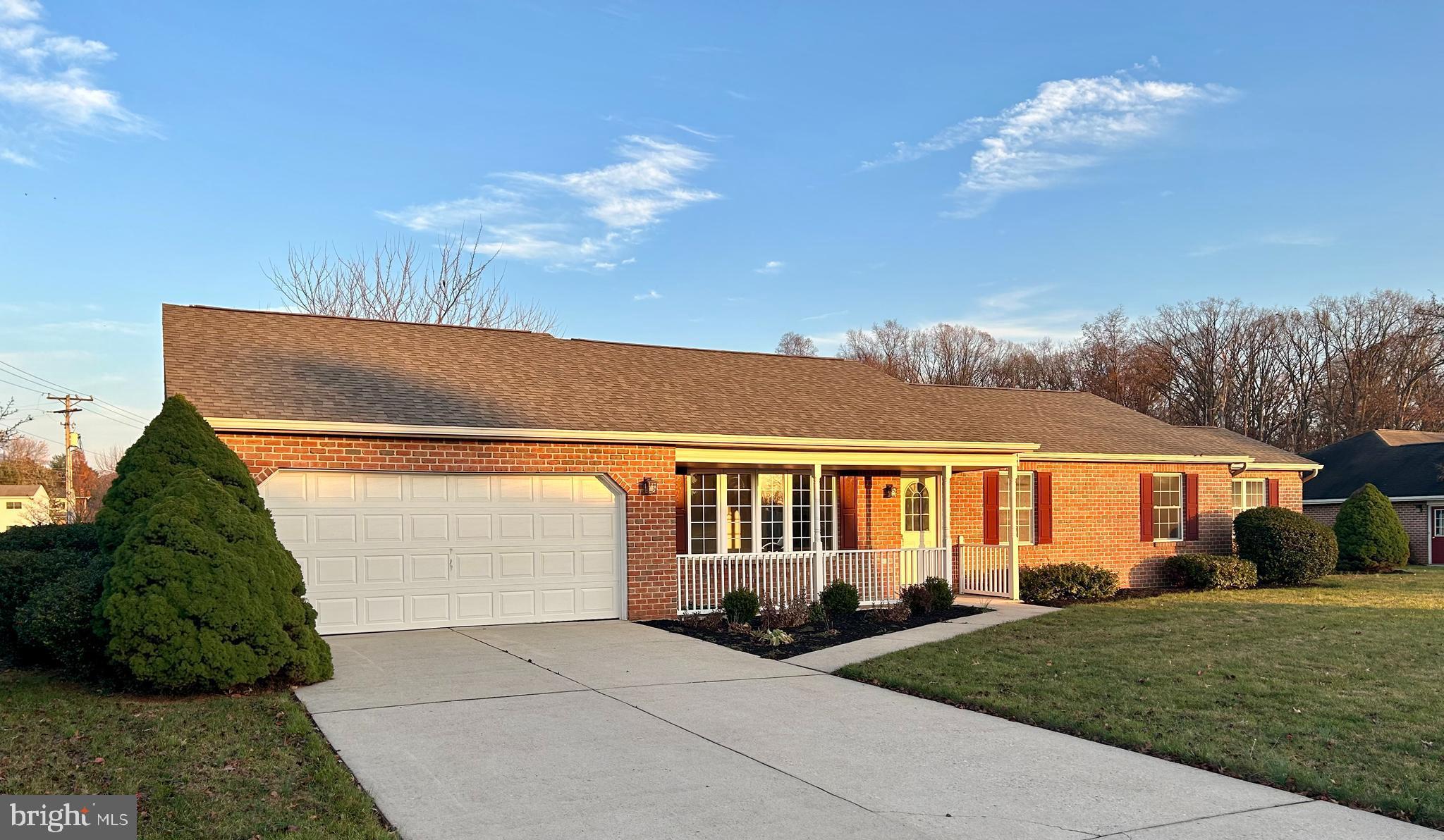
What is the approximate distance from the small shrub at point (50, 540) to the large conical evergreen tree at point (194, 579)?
85.0 inches

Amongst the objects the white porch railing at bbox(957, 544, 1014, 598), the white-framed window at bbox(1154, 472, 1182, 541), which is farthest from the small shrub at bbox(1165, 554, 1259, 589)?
the white porch railing at bbox(957, 544, 1014, 598)

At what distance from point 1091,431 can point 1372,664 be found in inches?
439

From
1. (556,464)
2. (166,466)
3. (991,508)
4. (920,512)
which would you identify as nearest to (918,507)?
(920,512)

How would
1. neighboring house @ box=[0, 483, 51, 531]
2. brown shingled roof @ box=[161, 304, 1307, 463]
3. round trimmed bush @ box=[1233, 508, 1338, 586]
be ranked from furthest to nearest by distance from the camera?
neighboring house @ box=[0, 483, 51, 531]
round trimmed bush @ box=[1233, 508, 1338, 586]
brown shingled roof @ box=[161, 304, 1307, 463]

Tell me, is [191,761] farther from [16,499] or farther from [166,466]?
[16,499]

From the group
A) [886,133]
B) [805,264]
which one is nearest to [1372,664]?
[886,133]

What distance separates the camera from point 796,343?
6406 cm

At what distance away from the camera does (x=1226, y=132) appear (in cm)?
1858

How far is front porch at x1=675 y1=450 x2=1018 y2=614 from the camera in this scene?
601 inches

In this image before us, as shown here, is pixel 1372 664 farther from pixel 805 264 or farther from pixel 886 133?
pixel 805 264

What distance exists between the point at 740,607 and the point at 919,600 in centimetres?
321

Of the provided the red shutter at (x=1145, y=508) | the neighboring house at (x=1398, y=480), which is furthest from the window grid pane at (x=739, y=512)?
the neighboring house at (x=1398, y=480)

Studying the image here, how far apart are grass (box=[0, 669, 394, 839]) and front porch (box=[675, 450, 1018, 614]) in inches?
302

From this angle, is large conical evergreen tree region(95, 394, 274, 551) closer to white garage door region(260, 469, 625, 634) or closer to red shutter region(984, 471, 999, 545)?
white garage door region(260, 469, 625, 634)
